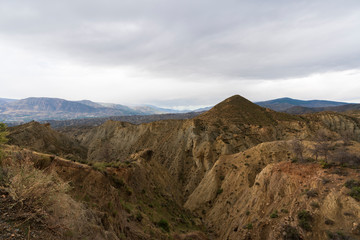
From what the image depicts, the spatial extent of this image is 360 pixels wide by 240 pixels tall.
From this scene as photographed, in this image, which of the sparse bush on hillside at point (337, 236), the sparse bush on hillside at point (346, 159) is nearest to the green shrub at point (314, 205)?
the sparse bush on hillside at point (337, 236)

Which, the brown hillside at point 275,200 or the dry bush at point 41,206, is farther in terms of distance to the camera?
the brown hillside at point 275,200

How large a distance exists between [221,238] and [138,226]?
1061 cm

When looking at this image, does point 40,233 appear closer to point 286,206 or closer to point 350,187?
point 286,206

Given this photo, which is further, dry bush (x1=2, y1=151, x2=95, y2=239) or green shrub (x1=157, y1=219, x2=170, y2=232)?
green shrub (x1=157, y1=219, x2=170, y2=232)

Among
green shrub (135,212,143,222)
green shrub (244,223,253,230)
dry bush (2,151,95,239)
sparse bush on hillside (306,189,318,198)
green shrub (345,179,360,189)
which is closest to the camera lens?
dry bush (2,151,95,239)

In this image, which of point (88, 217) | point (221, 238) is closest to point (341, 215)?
point (221, 238)

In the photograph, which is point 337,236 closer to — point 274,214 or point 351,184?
point 351,184

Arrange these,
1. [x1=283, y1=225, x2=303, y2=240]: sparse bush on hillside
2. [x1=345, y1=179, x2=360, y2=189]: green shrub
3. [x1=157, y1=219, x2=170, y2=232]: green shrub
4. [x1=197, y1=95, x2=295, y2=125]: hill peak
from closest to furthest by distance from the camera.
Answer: [x1=283, y1=225, x2=303, y2=240]: sparse bush on hillside, [x1=345, y1=179, x2=360, y2=189]: green shrub, [x1=157, y1=219, x2=170, y2=232]: green shrub, [x1=197, y1=95, x2=295, y2=125]: hill peak

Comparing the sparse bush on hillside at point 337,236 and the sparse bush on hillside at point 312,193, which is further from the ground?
the sparse bush on hillside at point 312,193

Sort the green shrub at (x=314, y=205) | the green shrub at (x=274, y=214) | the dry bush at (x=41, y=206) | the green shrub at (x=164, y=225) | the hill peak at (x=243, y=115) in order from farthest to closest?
the hill peak at (x=243, y=115), the green shrub at (x=274, y=214), the green shrub at (x=164, y=225), the green shrub at (x=314, y=205), the dry bush at (x=41, y=206)

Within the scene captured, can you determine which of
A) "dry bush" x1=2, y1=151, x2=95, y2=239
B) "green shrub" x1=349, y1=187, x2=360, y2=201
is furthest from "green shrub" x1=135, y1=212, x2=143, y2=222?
"green shrub" x1=349, y1=187, x2=360, y2=201

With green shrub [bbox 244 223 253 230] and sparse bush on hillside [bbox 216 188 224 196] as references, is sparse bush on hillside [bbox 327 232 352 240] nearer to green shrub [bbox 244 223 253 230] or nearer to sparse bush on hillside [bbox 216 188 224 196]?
green shrub [bbox 244 223 253 230]

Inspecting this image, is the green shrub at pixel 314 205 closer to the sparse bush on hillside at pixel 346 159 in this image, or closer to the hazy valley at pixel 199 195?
the hazy valley at pixel 199 195

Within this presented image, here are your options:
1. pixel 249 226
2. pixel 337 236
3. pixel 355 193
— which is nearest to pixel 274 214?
pixel 249 226
